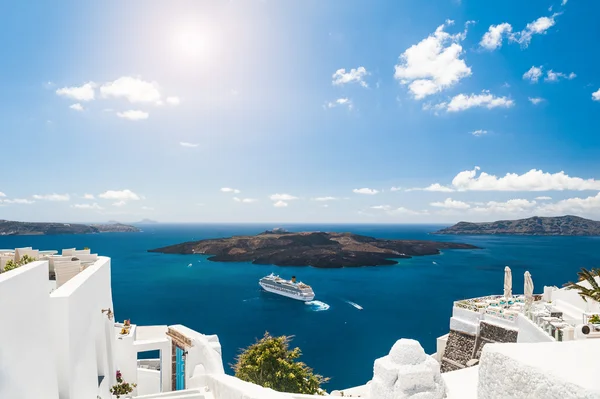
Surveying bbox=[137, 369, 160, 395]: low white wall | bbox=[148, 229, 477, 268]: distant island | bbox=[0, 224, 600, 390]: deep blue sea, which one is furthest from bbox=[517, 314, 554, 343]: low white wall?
bbox=[148, 229, 477, 268]: distant island

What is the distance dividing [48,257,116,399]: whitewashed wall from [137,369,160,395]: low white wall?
16.1 feet

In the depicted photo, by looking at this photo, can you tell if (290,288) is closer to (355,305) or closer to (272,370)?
(355,305)

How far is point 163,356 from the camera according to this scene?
14.5m

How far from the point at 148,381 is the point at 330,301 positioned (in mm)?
35887

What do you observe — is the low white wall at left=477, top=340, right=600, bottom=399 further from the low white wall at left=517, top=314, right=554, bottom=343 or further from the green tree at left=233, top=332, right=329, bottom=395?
the low white wall at left=517, top=314, right=554, bottom=343

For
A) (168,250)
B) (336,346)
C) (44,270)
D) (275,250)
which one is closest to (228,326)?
(336,346)

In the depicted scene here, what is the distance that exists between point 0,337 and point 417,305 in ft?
150

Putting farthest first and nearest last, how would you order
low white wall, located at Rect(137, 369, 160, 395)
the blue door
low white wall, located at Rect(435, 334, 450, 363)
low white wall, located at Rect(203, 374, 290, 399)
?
1. low white wall, located at Rect(435, 334, 450, 363)
2. low white wall, located at Rect(137, 369, 160, 395)
3. the blue door
4. low white wall, located at Rect(203, 374, 290, 399)

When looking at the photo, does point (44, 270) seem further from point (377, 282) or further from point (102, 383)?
point (377, 282)

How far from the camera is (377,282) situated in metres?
61.3

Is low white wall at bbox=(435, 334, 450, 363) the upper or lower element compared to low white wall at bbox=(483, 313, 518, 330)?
lower

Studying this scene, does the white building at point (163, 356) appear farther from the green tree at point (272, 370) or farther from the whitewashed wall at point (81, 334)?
the green tree at point (272, 370)

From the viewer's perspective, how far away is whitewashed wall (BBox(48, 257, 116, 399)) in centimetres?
615

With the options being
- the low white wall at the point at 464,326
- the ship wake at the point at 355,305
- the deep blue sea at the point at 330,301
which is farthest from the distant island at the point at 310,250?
the low white wall at the point at 464,326
